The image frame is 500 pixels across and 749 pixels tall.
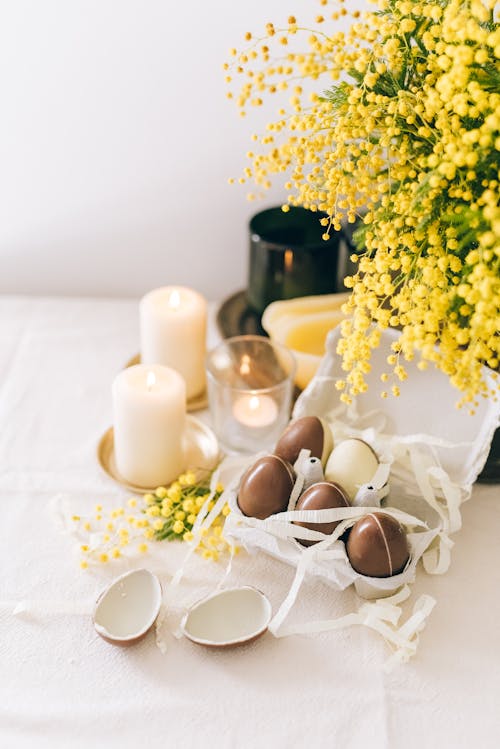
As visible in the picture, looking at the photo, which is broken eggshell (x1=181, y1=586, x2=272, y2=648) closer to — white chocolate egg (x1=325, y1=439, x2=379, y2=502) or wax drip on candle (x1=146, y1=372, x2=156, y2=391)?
white chocolate egg (x1=325, y1=439, x2=379, y2=502)

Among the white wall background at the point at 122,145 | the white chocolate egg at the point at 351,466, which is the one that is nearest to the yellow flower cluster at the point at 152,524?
the white chocolate egg at the point at 351,466

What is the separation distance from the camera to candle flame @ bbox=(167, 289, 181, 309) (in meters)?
1.02

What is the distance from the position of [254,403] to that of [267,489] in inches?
7.2

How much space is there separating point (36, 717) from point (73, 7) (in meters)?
0.81

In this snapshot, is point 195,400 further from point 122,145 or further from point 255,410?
point 122,145

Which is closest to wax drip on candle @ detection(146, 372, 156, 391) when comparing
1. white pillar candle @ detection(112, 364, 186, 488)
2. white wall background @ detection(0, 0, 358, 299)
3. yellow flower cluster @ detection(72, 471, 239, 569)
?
white pillar candle @ detection(112, 364, 186, 488)

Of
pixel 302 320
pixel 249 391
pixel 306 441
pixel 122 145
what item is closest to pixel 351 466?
pixel 306 441

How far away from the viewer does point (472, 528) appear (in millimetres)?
865

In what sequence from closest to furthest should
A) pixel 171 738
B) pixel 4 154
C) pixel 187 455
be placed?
pixel 171 738 → pixel 187 455 → pixel 4 154

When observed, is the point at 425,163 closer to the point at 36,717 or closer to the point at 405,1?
the point at 405,1

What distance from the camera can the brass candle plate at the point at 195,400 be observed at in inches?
41.4

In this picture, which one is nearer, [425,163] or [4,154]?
[425,163]

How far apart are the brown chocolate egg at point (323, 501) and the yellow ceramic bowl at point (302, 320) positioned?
0.88 ft

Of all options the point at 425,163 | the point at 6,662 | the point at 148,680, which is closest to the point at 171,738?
the point at 148,680
